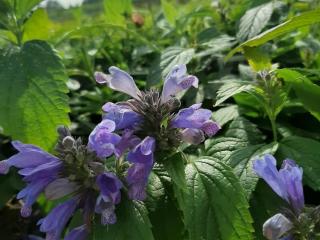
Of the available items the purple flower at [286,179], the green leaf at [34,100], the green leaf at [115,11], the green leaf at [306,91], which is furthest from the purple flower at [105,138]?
the green leaf at [115,11]

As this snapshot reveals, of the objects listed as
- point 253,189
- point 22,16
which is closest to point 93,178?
point 253,189

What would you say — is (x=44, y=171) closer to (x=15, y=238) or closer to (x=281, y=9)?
(x=15, y=238)

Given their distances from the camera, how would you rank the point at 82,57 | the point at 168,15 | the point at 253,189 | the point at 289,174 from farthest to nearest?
the point at 168,15 < the point at 82,57 < the point at 253,189 < the point at 289,174

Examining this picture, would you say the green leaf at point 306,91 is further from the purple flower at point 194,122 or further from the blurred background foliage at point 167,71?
the purple flower at point 194,122

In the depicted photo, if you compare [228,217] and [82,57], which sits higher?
[82,57]

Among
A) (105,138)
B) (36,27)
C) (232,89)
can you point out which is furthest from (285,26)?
(36,27)

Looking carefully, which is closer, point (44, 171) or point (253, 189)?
point (44, 171)
